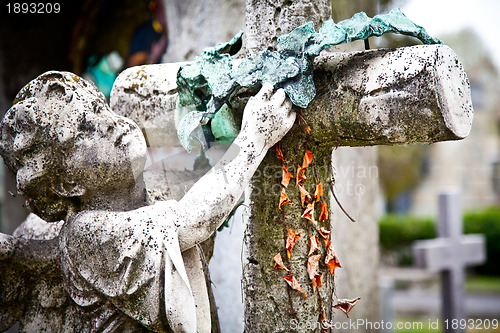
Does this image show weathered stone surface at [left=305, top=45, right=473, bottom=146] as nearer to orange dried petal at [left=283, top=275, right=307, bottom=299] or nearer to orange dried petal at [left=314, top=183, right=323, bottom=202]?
orange dried petal at [left=314, top=183, right=323, bottom=202]

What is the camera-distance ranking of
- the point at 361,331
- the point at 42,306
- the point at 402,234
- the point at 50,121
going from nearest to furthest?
the point at 50,121
the point at 42,306
the point at 361,331
the point at 402,234

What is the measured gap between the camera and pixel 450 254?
11.6 feet

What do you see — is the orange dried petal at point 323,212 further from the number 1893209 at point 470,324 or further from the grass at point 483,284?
the grass at point 483,284

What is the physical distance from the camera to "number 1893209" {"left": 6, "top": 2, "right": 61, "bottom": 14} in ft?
11.2

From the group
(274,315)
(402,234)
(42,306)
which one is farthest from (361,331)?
(402,234)

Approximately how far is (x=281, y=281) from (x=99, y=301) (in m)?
0.45

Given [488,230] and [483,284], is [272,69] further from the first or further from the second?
[488,230]

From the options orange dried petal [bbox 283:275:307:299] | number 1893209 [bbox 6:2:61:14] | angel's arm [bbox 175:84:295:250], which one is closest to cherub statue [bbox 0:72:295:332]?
angel's arm [bbox 175:84:295:250]

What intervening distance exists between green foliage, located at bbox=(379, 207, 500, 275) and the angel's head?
8.36m

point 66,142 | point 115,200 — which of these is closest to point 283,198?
point 115,200

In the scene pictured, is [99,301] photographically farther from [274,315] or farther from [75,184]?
[274,315]

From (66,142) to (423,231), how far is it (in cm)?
906

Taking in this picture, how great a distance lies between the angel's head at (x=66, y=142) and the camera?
49.8 inches

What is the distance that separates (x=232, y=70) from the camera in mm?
1351
